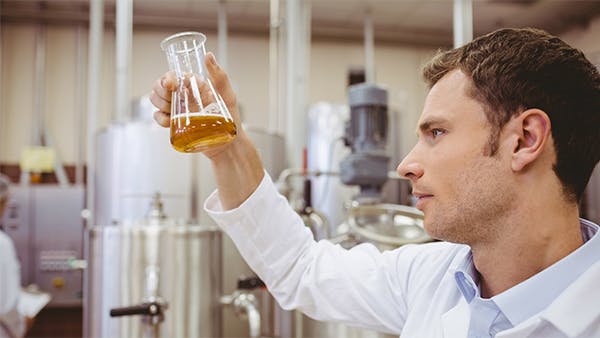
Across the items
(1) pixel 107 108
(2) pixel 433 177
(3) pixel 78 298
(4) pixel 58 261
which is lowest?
(3) pixel 78 298

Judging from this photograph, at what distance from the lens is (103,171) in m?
2.44

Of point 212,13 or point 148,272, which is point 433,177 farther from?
point 212,13

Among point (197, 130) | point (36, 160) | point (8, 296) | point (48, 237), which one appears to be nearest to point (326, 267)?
point (197, 130)

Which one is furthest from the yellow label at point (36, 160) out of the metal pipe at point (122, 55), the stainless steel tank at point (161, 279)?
the stainless steel tank at point (161, 279)

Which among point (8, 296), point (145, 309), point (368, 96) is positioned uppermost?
point (368, 96)

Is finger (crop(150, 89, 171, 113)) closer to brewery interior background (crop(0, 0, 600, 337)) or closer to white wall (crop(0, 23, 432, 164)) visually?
brewery interior background (crop(0, 0, 600, 337))

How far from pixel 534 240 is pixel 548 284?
→ 79mm

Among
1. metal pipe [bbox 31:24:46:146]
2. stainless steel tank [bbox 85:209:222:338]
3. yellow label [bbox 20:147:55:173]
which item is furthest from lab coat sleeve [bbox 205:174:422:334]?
metal pipe [bbox 31:24:46:146]

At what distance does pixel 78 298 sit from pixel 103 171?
2.17 meters

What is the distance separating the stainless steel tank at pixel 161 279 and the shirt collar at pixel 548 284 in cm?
112

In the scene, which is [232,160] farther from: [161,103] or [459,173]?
[459,173]

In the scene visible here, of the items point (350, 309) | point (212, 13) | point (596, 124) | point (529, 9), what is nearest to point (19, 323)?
point (350, 309)

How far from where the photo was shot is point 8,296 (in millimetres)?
2746

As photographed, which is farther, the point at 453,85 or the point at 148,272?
the point at 148,272
